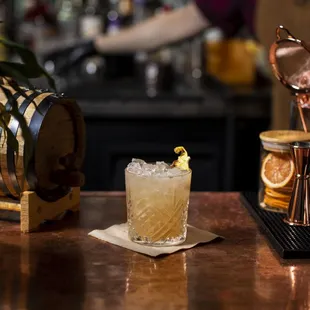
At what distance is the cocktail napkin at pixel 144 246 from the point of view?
4.33 feet

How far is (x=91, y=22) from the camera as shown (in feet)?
14.0

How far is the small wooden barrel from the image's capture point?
4.64 ft

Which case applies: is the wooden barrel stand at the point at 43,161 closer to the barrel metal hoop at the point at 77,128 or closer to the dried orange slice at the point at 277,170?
the barrel metal hoop at the point at 77,128

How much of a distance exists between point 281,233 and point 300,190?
96 mm

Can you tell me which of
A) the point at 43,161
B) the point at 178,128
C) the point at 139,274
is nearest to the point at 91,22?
the point at 178,128

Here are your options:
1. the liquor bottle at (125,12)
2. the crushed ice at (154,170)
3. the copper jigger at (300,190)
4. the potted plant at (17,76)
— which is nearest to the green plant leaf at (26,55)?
the potted plant at (17,76)

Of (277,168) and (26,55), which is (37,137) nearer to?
(26,55)

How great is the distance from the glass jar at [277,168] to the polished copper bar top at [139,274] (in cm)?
7

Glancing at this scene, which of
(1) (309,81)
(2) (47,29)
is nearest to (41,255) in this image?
(1) (309,81)

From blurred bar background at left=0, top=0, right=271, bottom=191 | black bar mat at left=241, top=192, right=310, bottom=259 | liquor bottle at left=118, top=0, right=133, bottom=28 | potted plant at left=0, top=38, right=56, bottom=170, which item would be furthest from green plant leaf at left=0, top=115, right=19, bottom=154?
liquor bottle at left=118, top=0, right=133, bottom=28

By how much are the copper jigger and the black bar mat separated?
21 millimetres

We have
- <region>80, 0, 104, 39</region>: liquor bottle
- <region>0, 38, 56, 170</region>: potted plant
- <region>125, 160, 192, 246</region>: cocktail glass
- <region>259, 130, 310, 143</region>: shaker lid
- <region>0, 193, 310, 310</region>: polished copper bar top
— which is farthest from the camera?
<region>80, 0, 104, 39</region>: liquor bottle

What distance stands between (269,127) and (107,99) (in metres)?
0.69

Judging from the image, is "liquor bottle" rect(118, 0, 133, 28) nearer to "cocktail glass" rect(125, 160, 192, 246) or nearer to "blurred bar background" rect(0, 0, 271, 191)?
"blurred bar background" rect(0, 0, 271, 191)
